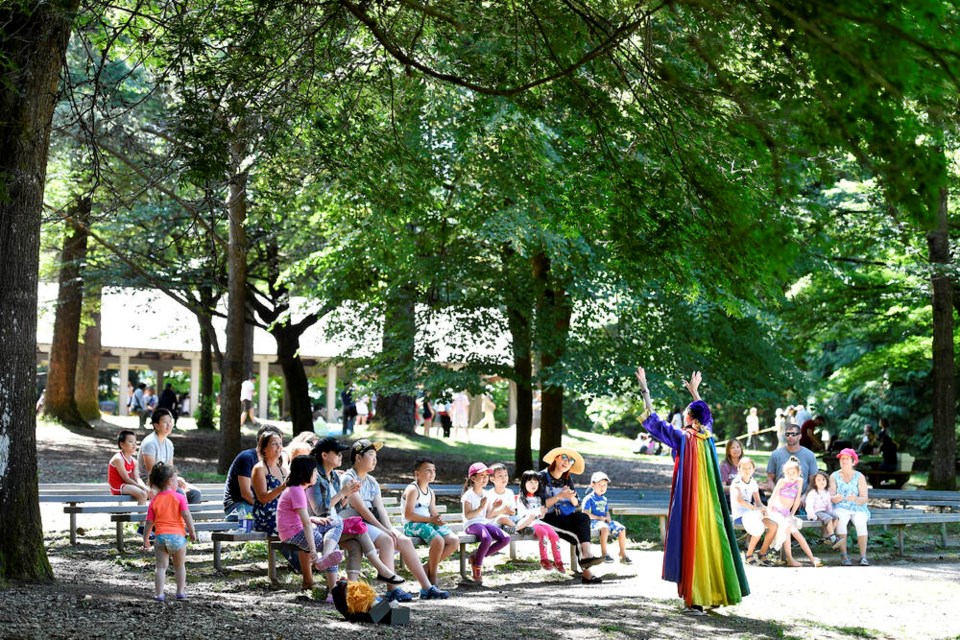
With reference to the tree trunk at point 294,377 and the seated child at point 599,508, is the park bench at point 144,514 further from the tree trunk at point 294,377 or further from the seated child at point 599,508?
the tree trunk at point 294,377

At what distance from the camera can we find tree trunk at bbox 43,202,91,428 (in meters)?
29.5

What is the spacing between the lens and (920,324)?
2614 cm

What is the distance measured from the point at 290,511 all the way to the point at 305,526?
0.23m

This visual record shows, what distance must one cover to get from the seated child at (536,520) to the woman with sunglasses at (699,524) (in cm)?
230

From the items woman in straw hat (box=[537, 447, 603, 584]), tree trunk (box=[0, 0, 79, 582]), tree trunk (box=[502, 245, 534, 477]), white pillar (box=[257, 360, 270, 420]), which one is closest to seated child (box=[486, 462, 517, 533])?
Result: woman in straw hat (box=[537, 447, 603, 584])

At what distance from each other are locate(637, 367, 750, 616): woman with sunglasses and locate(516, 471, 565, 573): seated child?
2.30 meters

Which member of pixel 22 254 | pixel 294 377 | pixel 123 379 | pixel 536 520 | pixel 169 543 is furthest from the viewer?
pixel 123 379

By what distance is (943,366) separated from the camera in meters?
21.2

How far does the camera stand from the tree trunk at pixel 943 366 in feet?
69.4

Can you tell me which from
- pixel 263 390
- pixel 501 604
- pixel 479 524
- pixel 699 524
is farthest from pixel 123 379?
pixel 699 524

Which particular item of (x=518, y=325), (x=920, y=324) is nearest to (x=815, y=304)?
(x=920, y=324)

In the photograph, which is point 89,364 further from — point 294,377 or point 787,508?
point 787,508

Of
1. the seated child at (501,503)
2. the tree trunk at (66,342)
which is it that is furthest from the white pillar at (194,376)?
the seated child at (501,503)

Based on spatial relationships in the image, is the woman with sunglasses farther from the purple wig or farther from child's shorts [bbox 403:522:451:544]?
child's shorts [bbox 403:522:451:544]
